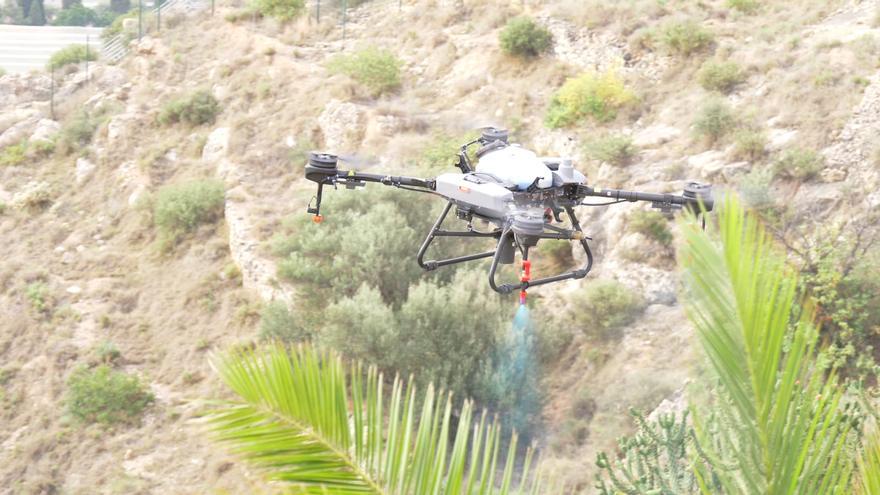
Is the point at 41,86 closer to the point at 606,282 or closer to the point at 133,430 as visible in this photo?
the point at 133,430

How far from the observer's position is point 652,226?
1831cm

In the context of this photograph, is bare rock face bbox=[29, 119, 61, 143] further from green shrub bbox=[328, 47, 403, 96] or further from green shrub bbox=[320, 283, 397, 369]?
green shrub bbox=[320, 283, 397, 369]

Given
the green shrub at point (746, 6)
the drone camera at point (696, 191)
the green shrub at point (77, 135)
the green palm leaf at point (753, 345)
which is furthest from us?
the green shrub at point (77, 135)

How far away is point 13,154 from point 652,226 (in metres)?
21.3

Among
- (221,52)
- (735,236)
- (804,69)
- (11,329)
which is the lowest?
(11,329)

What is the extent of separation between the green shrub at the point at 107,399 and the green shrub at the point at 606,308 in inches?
371

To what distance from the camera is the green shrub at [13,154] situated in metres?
29.2

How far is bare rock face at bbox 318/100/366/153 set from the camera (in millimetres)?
25172

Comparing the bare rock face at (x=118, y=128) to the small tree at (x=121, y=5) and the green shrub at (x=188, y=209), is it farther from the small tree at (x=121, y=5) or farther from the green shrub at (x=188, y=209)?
the small tree at (x=121, y=5)

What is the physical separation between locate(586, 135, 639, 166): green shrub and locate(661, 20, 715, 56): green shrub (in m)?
4.14

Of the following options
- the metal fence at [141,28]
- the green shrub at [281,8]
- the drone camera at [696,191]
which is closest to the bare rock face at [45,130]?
the metal fence at [141,28]

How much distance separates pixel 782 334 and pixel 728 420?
16.4 inches

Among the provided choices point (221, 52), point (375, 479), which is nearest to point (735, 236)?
point (375, 479)

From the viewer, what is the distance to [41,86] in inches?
1316
